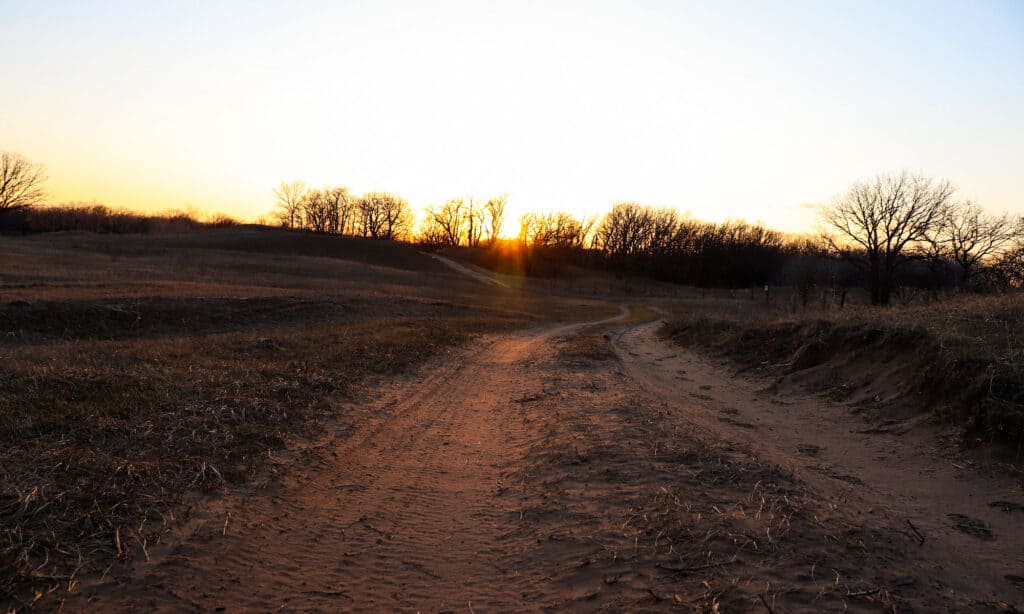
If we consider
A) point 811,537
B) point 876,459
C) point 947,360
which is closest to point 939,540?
point 811,537

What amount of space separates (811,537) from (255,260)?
169 feet

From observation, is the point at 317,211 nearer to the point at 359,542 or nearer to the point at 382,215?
the point at 382,215

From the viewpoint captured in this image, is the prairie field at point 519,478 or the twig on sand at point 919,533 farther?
the twig on sand at point 919,533

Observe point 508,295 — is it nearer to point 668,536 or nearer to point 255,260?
point 255,260

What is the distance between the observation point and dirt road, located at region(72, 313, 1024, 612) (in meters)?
3.62

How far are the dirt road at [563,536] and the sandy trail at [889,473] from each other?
44mm

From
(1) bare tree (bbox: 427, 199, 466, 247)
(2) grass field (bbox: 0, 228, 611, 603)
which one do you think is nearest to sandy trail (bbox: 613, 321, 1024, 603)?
(2) grass field (bbox: 0, 228, 611, 603)

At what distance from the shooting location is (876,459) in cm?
693

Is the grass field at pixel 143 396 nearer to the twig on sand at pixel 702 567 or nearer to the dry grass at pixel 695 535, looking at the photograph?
the dry grass at pixel 695 535

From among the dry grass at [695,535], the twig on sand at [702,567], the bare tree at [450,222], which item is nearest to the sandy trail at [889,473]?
the dry grass at [695,535]

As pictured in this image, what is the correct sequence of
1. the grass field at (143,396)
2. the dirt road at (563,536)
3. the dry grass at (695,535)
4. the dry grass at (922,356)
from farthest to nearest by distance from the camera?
the dry grass at (922,356)
the grass field at (143,396)
the dirt road at (563,536)
the dry grass at (695,535)

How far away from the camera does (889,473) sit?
6.42 m

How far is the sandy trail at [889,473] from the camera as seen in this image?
13.9 ft

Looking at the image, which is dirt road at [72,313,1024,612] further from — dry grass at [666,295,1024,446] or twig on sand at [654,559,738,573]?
dry grass at [666,295,1024,446]
